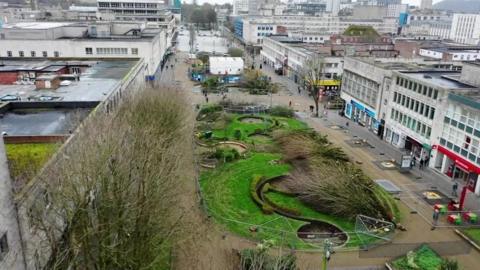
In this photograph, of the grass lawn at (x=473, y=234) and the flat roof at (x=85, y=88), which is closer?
the grass lawn at (x=473, y=234)

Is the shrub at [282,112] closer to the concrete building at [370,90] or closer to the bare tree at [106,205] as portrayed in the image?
the concrete building at [370,90]

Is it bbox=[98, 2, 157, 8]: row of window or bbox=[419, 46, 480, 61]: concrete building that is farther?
bbox=[98, 2, 157, 8]: row of window

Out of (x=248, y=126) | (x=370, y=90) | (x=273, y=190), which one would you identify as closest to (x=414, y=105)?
(x=370, y=90)

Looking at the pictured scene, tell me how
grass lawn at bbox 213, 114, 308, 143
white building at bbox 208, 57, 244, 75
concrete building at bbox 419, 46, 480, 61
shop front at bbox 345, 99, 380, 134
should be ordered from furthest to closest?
white building at bbox 208, 57, 244, 75
concrete building at bbox 419, 46, 480, 61
shop front at bbox 345, 99, 380, 134
grass lawn at bbox 213, 114, 308, 143

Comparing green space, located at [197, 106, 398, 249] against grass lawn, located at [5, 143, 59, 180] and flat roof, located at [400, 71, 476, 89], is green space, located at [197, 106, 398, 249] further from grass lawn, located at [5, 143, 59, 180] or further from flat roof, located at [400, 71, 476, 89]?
grass lawn, located at [5, 143, 59, 180]

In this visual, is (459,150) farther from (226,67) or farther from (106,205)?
(226,67)

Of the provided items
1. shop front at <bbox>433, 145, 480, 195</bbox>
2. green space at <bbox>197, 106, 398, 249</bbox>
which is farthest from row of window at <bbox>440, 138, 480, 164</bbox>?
green space at <bbox>197, 106, 398, 249</bbox>

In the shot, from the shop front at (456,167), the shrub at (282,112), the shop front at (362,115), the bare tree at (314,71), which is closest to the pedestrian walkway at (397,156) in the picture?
the shop front at (456,167)
